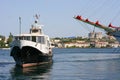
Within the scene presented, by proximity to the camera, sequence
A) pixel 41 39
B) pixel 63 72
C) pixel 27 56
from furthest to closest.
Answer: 1. pixel 41 39
2. pixel 27 56
3. pixel 63 72

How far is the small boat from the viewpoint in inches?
2173

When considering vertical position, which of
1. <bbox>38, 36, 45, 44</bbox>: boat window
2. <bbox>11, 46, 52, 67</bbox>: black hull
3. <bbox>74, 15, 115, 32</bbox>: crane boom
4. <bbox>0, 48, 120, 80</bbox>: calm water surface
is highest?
<bbox>74, 15, 115, 32</bbox>: crane boom

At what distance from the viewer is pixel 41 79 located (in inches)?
1601

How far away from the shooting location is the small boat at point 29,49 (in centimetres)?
5519

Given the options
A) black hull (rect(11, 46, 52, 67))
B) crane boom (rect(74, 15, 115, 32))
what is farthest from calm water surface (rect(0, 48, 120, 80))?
crane boom (rect(74, 15, 115, 32))

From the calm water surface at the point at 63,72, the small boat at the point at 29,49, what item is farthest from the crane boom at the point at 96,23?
the small boat at the point at 29,49

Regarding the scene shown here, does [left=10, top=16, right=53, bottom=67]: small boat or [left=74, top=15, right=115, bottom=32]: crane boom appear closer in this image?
[left=10, top=16, right=53, bottom=67]: small boat

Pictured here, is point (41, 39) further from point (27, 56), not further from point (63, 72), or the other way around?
point (63, 72)

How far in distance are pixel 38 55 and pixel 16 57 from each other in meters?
2.89

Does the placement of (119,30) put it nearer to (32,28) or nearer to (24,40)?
(32,28)

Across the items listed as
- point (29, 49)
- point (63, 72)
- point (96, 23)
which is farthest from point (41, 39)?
point (96, 23)

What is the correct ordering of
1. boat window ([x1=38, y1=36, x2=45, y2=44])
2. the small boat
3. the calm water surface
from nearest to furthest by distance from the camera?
the calm water surface, the small boat, boat window ([x1=38, y1=36, x2=45, y2=44])

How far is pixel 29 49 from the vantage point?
55.9 m

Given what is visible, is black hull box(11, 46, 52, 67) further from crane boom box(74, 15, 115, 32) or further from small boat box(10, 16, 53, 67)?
crane boom box(74, 15, 115, 32)
